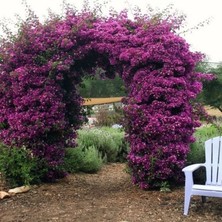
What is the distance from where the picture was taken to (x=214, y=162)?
18.5 feet

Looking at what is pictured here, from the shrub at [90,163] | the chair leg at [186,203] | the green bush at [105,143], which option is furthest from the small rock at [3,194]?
the green bush at [105,143]

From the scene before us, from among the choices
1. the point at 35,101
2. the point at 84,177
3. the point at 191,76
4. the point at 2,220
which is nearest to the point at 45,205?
the point at 2,220

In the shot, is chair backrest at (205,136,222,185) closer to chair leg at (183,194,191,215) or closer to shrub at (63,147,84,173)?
chair leg at (183,194,191,215)

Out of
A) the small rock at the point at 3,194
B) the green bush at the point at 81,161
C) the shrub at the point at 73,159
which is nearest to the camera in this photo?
the small rock at the point at 3,194

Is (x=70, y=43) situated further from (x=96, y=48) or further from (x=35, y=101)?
(x=35, y=101)

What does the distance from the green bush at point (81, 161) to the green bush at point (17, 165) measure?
48.0 inches

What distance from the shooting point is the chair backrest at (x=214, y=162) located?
5523 mm

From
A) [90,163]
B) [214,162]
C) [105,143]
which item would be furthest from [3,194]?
[105,143]

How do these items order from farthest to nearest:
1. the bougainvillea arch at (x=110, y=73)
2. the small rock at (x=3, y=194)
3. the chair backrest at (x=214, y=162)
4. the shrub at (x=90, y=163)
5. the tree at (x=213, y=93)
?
the tree at (x=213, y=93), the shrub at (x=90, y=163), the bougainvillea arch at (x=110, y=73), the small rock at (x=3, y=194), the chair backrest at (x=214, y=162)

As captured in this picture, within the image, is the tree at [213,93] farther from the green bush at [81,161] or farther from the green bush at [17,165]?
the green bush at [17,165]

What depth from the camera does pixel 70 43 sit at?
6.71 m

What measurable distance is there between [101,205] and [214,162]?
1580 mm

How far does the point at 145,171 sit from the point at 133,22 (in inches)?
95.3

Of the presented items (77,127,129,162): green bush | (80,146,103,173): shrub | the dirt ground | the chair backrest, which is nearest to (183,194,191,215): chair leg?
the dirt ground
